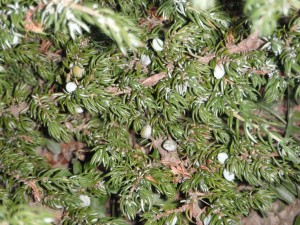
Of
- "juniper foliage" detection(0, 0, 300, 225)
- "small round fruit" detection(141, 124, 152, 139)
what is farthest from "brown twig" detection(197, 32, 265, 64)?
"small round fruit" detection(141, 124, 152, 139)

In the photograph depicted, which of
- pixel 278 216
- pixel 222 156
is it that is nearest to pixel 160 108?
pixel 222 156

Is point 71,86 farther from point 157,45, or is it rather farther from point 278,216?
point 278,216

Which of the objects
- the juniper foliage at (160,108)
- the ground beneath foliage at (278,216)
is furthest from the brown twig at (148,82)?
the ground beneath foliage at (278,216)

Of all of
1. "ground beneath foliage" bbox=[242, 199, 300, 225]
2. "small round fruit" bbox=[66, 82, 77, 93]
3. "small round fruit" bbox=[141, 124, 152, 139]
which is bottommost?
"ground beneath foliage" bbox=[242, 199, 300, 225]

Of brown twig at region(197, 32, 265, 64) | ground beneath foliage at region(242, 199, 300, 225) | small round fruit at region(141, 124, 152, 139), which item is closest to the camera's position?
brown twig at region(197, 32, 265, 64)

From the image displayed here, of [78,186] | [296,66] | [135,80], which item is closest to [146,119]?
[135,80]

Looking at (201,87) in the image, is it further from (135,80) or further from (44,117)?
(44,117)

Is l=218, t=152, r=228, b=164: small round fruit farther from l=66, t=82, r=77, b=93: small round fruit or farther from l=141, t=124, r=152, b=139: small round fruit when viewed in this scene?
l=66, t=82, r=77, b=93: small round fruit

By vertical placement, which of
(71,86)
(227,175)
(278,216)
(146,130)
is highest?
(71,86)
